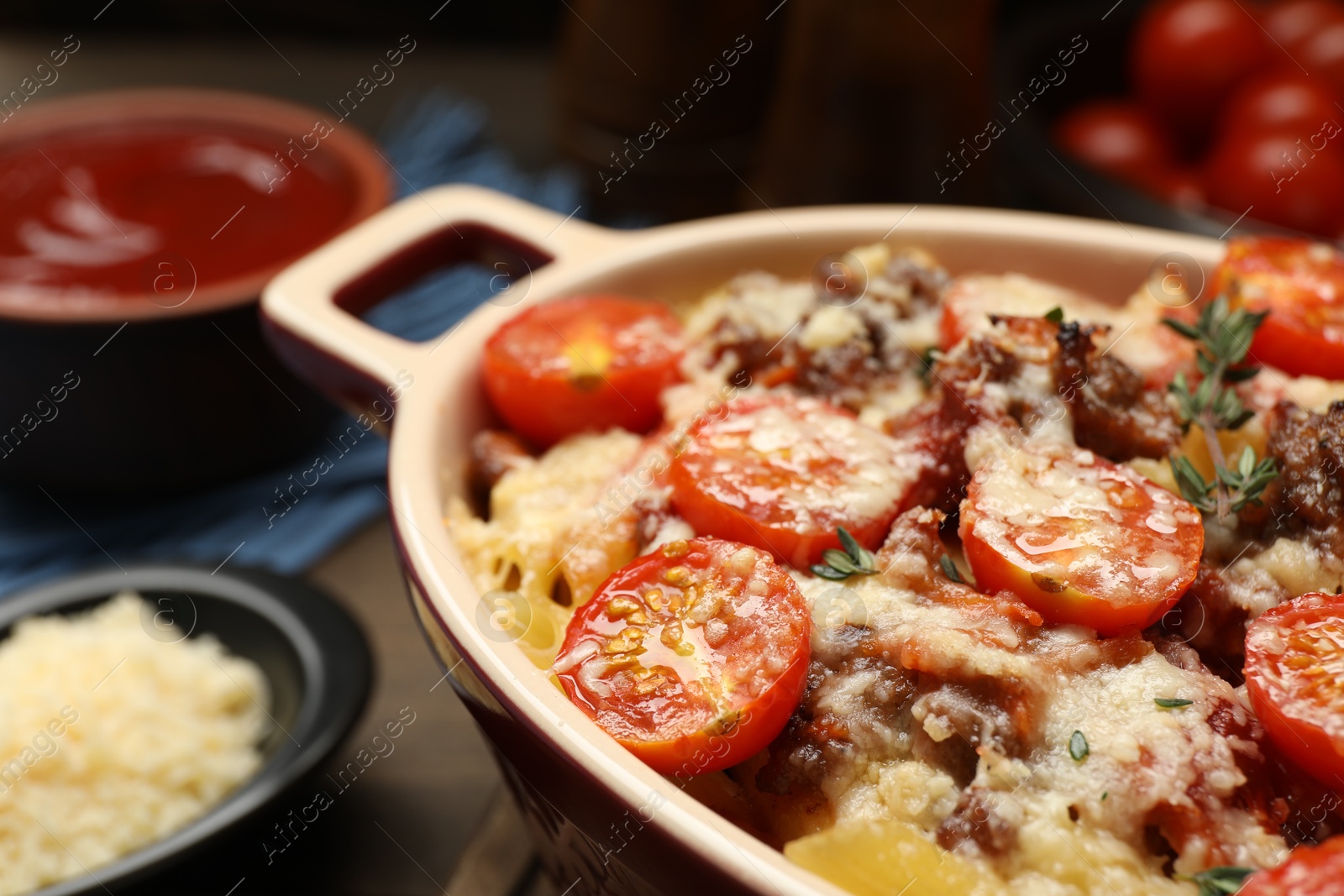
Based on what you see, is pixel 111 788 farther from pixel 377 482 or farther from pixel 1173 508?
pixel 1173 508

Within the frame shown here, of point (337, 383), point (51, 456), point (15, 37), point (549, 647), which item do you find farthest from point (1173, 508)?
point (15, 37)

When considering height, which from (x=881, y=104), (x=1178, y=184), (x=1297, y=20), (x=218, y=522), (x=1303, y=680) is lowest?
(x=218, y=522)

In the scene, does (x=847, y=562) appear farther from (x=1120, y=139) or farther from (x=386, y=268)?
(x=1120, y=139)

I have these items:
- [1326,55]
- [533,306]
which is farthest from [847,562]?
[1326,55]

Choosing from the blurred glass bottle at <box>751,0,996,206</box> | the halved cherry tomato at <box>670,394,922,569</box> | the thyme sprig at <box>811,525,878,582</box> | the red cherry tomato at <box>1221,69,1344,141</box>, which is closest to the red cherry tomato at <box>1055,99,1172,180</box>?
the red cherry tomato at <box>1221,69,1344,141</box>

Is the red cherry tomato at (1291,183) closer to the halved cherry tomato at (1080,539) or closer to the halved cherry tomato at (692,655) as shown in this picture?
the halved cherry tomato at (1080,539)

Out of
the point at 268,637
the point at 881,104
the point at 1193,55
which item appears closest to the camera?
the point at 268,637
